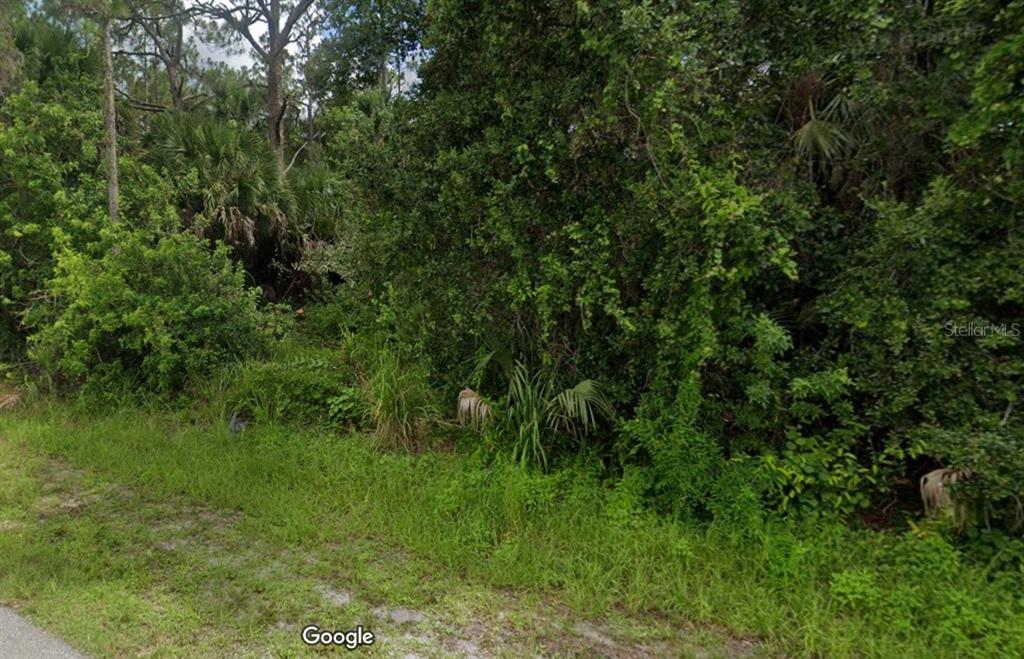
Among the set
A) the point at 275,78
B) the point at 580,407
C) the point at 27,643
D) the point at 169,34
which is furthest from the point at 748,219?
the point at 169,34

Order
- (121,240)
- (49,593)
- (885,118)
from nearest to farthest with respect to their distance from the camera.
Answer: (49,593) → (885,118) → (121,240)

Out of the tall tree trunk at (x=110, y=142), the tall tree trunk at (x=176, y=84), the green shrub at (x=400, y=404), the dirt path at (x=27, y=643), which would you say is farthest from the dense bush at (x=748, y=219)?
the tall tree trunk at (x=176, y=84)

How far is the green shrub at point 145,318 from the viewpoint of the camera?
21.6 feet

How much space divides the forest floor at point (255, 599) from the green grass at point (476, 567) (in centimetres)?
1

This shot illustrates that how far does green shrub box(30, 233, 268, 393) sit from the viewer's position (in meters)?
6.58

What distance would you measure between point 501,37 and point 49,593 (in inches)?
183

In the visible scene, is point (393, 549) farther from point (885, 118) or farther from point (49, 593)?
point (885, 118)

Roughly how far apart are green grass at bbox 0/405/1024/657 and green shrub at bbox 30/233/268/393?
2042 millimetres

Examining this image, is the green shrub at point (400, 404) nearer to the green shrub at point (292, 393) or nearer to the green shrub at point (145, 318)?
the green shrub at point (292, 393)

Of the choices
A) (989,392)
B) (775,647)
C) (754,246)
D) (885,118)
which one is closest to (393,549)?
(775,647)

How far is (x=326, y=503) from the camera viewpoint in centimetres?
443

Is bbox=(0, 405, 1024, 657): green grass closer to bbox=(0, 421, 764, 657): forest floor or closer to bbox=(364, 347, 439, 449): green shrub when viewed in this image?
bbox=(0, 421, 764, 657): forest floor

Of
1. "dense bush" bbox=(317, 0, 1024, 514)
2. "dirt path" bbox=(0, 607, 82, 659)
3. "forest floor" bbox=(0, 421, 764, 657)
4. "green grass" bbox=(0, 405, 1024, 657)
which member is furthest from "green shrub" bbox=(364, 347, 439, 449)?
"dirt path" bbox=(0, 607, 82, 659)

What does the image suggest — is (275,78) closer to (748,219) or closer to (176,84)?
(176,84)
